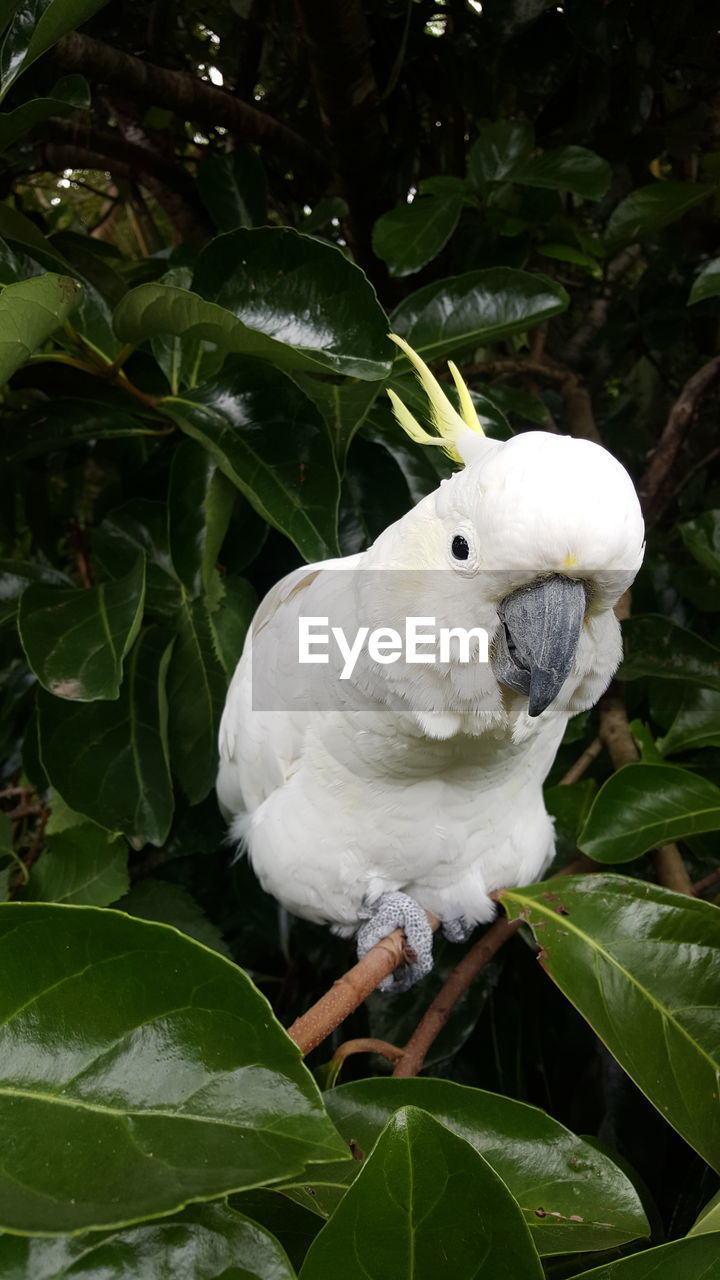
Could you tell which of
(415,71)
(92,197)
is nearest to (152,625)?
(415,71)

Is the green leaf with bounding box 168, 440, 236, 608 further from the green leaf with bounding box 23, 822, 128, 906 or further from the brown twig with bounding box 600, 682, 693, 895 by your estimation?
the brown twig with bounding box 600, 682, 693, 895

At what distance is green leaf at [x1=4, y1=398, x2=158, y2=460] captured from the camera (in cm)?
122

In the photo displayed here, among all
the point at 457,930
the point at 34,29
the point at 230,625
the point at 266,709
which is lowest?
the point at 457,930

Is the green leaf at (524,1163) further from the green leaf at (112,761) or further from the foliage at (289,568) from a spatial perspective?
the green leaf at (112,761)

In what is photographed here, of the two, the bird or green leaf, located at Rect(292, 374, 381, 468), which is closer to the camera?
the bird

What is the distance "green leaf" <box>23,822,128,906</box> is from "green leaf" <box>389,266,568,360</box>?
736 millimetres

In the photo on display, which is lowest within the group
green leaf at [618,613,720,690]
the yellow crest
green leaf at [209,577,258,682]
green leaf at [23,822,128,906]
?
green leaf at [23,822,128,906]

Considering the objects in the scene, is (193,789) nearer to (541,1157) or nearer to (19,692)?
(19,692)

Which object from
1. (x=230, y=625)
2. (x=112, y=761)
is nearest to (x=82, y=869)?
(x=112, y=761)

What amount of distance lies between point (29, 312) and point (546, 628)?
0.53 m

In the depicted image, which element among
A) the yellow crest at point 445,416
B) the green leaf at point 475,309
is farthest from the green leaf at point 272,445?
the green leaf at point 475,309

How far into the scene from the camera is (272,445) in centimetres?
104

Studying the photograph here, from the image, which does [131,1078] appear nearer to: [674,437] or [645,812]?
[645,812]

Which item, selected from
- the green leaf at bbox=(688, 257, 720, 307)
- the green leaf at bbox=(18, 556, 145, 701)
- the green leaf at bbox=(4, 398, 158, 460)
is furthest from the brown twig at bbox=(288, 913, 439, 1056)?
the green leaf at bbox=(688, 257, 720, 307)
